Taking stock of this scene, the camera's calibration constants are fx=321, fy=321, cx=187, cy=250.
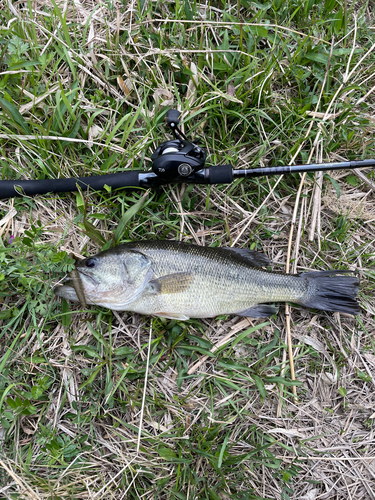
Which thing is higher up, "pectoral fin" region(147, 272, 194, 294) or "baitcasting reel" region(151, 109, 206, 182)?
"baitcasting reel" region(151, 109, 206, 182)

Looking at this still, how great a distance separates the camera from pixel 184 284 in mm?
3043

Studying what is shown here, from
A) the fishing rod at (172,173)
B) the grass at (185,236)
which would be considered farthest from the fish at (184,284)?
the fishing rod at (172,173)

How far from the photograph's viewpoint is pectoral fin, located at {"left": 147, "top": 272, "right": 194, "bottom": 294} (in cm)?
303

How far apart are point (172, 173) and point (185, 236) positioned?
2.33 feet

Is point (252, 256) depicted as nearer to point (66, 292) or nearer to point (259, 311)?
point (259, 311)

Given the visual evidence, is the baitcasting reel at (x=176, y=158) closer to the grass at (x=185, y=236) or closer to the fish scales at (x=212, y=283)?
the grass at (x=185, y=236)

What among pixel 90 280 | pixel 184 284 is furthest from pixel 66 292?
pixel 184 284

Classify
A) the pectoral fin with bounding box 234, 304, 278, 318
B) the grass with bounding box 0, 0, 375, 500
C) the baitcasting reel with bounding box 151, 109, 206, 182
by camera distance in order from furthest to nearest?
1. the pectoral fin with bounding box 234, 304, 278, 318
2. the grass with bounding box 0, 0, 375, 500
3. the baitcasting reel with bounding box 151, 109, 206, 182

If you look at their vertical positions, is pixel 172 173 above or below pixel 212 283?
above

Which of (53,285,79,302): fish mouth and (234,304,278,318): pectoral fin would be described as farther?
(234,304,278,318): pectoral fin

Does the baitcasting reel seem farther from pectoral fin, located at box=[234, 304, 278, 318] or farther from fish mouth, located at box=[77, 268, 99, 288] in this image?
pectoral fin, located at box=[234, 304, 278, 318]

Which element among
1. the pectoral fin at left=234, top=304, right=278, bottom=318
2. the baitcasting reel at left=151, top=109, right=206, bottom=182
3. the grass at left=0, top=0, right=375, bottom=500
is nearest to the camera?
the baitcasting reel at left=151, top=109, right=206, bottom=182

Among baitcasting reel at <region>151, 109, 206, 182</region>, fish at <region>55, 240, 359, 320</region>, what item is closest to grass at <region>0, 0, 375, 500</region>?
fish at <region>55, 240, 359, 320</region>

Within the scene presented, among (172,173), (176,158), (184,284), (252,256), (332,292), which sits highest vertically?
(176,158)
